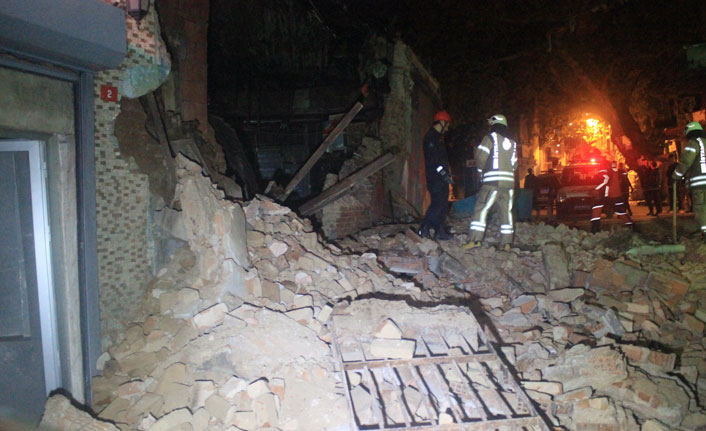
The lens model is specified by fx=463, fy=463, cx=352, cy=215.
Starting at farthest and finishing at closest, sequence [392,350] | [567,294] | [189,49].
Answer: [189,49] → [567,294] → [392,350]

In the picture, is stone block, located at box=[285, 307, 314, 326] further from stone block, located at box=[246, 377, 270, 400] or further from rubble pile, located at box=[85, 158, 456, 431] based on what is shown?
stone block, located at box=[246, 377, 270, 400]

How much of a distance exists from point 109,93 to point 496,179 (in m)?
4.64

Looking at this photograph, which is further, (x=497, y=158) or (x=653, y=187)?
(x=653, y=187)

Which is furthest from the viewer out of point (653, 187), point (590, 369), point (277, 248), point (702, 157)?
point (653, 187)

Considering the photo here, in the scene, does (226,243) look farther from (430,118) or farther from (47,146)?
(430,118)

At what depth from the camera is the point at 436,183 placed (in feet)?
22.7

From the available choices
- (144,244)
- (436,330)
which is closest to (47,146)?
(144,244)

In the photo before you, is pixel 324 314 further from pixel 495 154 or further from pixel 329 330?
pixel 495 154

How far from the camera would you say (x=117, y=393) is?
345cm

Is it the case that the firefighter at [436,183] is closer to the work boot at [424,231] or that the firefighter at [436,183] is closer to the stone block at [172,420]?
the work boot at [424,231]

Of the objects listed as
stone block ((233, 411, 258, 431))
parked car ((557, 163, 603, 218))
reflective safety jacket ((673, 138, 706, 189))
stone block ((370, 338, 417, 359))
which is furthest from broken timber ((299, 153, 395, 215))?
parked car ((557, 163, 603, 218))

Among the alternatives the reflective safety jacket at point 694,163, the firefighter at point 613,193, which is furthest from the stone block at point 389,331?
the firefighter at point 613,193

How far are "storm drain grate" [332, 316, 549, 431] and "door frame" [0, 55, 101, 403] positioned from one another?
1.95m

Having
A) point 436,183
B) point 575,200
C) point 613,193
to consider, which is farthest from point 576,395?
point 575,200
